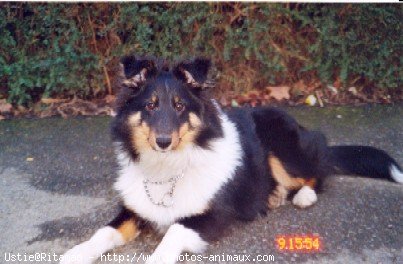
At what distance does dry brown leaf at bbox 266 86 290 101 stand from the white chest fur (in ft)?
8.35

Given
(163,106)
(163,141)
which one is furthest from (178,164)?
(163,106)

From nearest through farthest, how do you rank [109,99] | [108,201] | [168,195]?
[168,195] → [108,201] → [109,99]

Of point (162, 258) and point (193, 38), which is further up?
point (193, 38)

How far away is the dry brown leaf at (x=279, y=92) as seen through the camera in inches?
233

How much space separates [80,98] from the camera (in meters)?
5.93

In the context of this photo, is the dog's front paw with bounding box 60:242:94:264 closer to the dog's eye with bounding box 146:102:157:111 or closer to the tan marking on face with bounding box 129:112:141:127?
the tan marking on face with bounding box 129:112:141:127

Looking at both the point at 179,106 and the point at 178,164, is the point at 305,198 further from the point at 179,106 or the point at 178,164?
the point at 179,106

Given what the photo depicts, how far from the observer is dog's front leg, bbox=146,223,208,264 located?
3072mm

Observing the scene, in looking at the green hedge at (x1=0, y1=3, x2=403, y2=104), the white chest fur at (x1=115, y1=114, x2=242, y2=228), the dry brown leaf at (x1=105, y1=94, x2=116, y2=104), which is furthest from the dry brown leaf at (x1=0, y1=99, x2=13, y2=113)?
the white chest fur at (x1=115, y1=114, x2=242, y2=228)

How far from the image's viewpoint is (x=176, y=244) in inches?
123

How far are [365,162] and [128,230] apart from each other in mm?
2139

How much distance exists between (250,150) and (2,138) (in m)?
3.00

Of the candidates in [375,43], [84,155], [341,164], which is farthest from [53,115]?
[375,43]

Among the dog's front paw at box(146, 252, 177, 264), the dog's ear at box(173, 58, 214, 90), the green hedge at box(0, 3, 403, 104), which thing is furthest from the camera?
the green hedge at box(0, 3, 403, 104)
